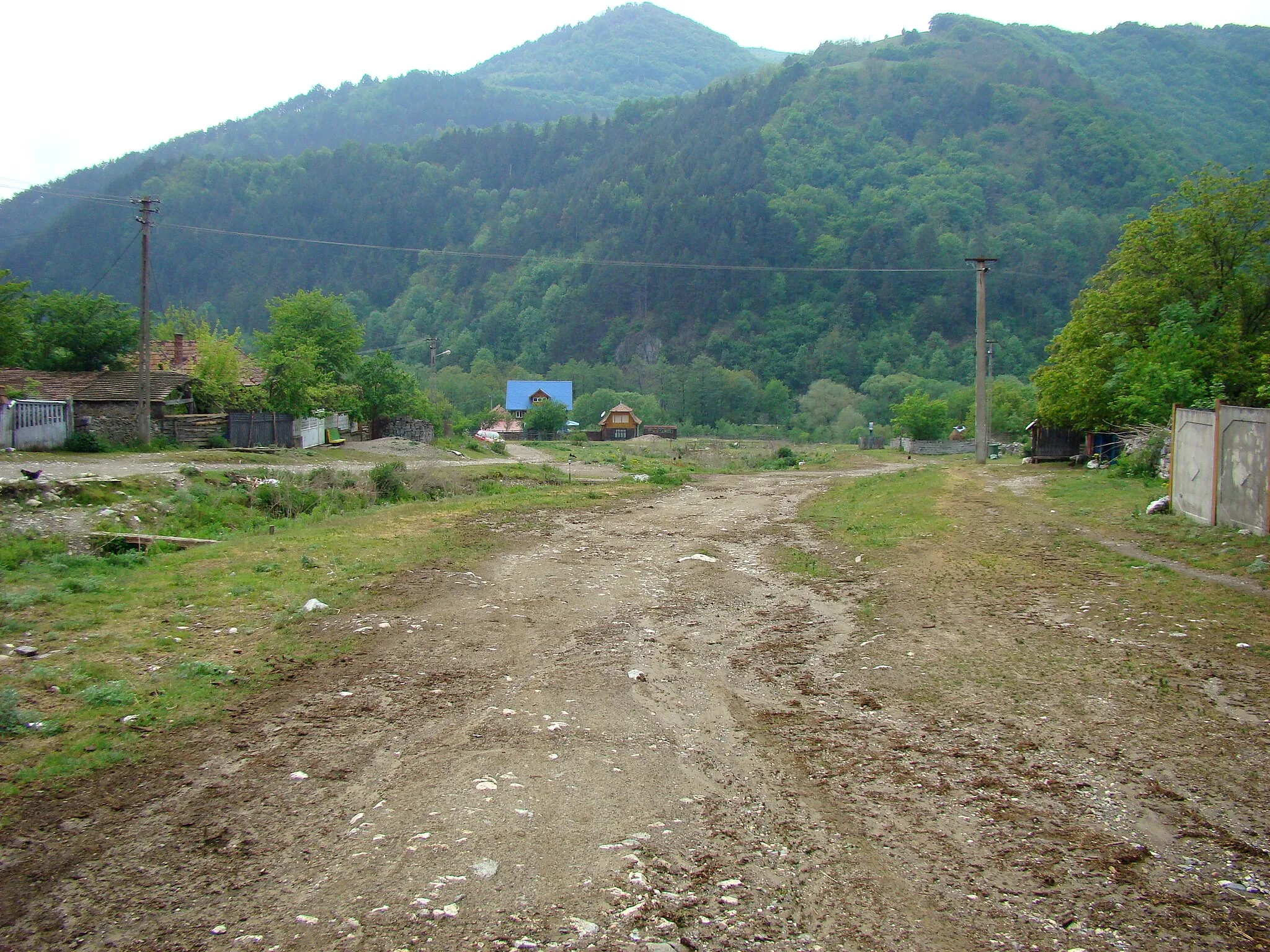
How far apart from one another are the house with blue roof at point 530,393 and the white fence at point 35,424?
6181 cm

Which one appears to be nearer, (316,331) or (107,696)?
(107,696)

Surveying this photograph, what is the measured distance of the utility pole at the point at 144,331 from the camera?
98.5 feet

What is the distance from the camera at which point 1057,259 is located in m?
108

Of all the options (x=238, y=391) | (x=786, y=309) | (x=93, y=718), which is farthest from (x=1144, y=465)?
(x=786, y=309)

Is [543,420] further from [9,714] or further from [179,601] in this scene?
[9,714]

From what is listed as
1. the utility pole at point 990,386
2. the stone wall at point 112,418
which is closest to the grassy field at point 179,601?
the stone wall at point 112,418

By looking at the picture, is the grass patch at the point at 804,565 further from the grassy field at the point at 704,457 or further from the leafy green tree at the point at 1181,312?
the grassy field at the point at 704,457

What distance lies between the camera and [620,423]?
85438mm

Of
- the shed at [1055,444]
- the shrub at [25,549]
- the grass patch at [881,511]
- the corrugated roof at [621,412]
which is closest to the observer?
the shrub at [25,549]

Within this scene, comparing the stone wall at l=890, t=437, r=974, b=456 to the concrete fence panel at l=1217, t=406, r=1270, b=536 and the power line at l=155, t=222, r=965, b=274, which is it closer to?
the power line at l=155, t=222, r=965, b=274

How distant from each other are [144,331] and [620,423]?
188 feet

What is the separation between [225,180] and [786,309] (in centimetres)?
9569

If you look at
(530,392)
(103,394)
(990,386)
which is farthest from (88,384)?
(990,386)

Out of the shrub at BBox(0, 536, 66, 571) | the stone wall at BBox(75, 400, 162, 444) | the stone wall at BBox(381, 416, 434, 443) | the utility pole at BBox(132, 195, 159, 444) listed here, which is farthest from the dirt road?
the stone wall at BBox(381, 416, 434, 443)
